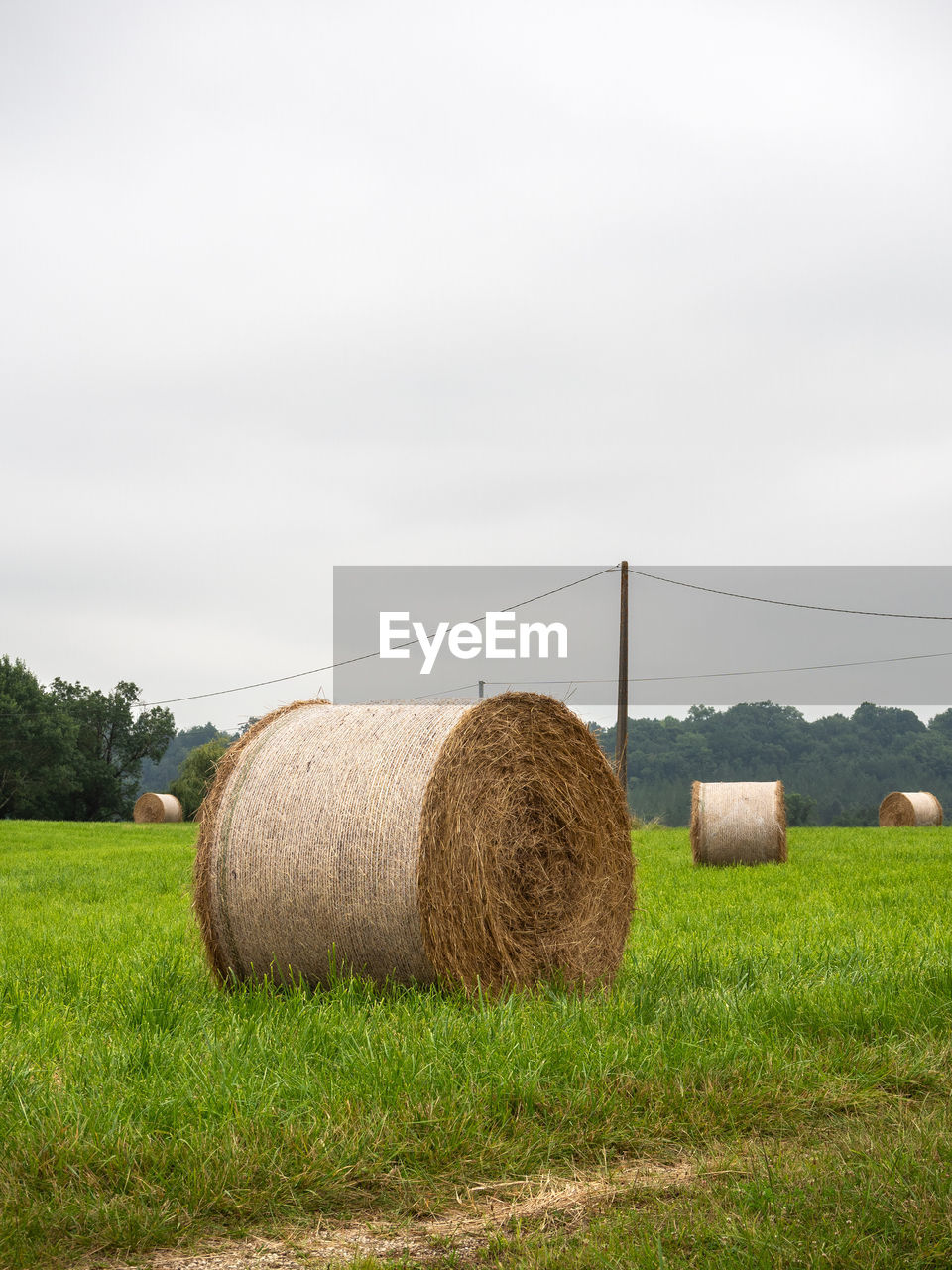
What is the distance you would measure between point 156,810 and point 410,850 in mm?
44157

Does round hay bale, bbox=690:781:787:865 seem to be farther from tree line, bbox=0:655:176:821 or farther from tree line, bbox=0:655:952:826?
tree line, bbox=0:655:176:821

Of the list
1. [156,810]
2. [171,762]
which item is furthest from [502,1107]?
[171,762]

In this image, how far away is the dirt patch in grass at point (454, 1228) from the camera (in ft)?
11.3

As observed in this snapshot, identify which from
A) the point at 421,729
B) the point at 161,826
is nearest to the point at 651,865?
the point at 421,729

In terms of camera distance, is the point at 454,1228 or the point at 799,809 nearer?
the point at 454,1228

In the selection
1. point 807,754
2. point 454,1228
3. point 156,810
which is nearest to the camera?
point 454,1228

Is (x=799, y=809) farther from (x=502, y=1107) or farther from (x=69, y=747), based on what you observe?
(x=502, y=1107)

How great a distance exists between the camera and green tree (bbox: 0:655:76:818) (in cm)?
6269

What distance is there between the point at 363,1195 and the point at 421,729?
133 inches

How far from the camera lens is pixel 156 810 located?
48.1m

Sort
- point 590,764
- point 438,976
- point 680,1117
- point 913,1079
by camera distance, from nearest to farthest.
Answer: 1. point 680,1117
2. point 913,1079
3. point 438,976
4. point 590,764

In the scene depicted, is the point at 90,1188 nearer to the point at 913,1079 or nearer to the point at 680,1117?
the point at 680,1117

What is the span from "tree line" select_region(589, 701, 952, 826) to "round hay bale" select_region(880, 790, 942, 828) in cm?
3538

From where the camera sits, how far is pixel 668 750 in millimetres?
75250
